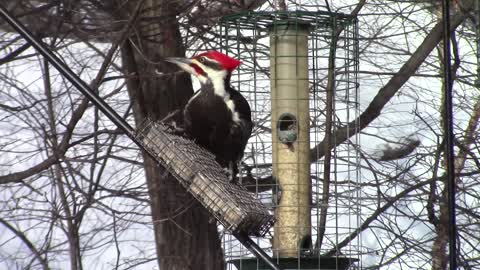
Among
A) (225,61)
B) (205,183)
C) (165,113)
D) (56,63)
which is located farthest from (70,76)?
(165,113)

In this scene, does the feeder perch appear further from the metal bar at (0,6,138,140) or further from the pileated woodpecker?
the pileated woodpecker

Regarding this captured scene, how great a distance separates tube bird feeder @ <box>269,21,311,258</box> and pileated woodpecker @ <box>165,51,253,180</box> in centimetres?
19

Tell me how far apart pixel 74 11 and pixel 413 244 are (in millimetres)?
2324

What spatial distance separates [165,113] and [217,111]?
69.6 inches

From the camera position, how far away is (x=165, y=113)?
6.21 m

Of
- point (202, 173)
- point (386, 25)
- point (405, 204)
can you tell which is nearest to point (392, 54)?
point (386, 25)

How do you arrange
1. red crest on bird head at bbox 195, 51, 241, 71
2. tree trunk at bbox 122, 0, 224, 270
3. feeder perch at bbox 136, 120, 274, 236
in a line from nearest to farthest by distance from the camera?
1. feeder perch at bbox 136, 120, 274, 236
2. red crest on bird head at bbox 195, 51, 241, 71
3. tree trunk at bbox 122, 0, 224, 270

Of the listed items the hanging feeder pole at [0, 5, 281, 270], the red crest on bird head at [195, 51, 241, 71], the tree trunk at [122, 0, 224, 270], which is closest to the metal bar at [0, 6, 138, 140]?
the hanging feeder pole at [0, 5, 281, 270]

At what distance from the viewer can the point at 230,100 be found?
4.47 metres

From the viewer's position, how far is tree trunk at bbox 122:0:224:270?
19.2ft

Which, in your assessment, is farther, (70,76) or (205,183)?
(205,183)

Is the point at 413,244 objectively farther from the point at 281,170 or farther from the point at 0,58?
the point at 0,58

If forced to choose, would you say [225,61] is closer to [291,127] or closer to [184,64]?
[184,64]

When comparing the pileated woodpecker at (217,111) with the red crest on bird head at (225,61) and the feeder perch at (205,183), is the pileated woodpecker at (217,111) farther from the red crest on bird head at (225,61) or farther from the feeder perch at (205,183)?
the feeder perch at (205,183)
